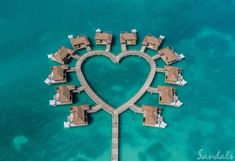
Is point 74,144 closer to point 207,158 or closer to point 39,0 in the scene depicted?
point 207,158

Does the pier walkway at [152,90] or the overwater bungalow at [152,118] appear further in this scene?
the pier walkway at [152,90]

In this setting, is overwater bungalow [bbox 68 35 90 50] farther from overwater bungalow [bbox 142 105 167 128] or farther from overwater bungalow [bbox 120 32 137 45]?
overwater bungalow [bbox 142 105 167 128]

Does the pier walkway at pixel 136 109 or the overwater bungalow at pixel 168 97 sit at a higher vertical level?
the overwater bungalow at pixel 168 97

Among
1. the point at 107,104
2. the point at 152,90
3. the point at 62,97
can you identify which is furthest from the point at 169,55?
the point at 62,97

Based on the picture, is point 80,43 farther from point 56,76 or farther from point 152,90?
point 152,90

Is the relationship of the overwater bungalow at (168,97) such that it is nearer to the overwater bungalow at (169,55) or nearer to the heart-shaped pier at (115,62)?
the heart-shaped pier at (115,62)

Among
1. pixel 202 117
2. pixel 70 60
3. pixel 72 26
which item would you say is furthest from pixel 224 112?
pixel 72 26

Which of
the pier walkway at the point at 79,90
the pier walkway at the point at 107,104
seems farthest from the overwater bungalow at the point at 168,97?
the pier walkway at the point at 79,90
